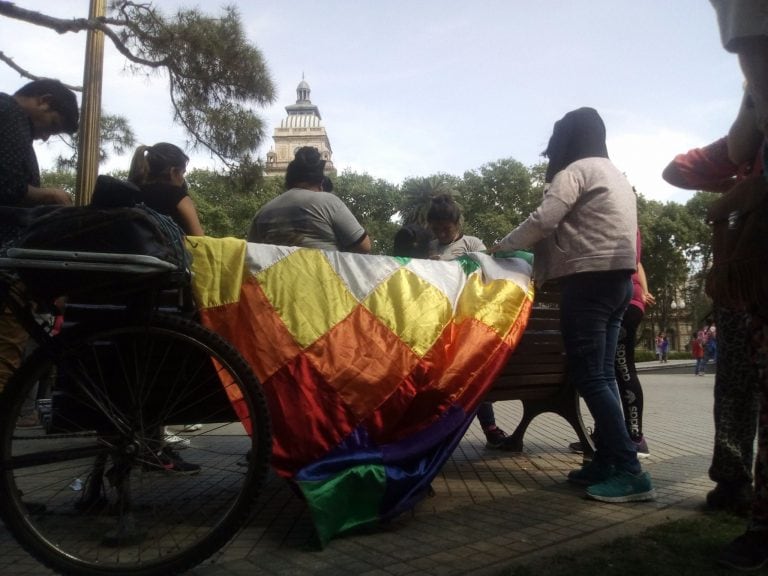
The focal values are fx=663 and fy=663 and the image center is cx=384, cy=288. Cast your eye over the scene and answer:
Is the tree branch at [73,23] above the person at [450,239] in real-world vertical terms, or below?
above

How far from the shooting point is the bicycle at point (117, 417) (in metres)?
2.18

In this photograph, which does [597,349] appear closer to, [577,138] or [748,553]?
[577,138]

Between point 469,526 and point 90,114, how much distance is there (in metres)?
7.31

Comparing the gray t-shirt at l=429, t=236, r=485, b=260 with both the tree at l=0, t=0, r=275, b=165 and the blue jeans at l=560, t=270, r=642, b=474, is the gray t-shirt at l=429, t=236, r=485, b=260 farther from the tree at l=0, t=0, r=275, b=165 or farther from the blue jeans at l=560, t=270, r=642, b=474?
the tree at l=0, t=0, r=275, b=165

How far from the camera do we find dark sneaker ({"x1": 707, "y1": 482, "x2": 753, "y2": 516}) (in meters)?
2.90

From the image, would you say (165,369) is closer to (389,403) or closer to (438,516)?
(389,403)

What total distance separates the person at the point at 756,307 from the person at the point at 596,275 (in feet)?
2.59

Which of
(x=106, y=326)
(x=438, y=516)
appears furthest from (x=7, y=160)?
(x=438, y=516)

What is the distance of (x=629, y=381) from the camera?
14.3 feet

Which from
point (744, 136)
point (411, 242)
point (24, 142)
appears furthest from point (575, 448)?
point (24, 142)

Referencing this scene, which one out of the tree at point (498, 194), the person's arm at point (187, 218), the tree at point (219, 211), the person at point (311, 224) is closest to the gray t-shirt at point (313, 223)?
the person at point (311, 224)

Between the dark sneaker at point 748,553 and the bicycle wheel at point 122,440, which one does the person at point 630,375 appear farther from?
the bicycle wheel at point 122,440

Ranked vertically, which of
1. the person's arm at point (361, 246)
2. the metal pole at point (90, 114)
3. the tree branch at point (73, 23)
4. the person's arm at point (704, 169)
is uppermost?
the tree branch at point (73, 23)

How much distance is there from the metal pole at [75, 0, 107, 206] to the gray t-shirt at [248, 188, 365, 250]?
5140 millimetres
